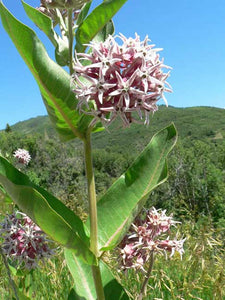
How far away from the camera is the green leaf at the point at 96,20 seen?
153 centimetres

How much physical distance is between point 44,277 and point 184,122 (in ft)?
297

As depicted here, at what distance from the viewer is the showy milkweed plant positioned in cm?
136

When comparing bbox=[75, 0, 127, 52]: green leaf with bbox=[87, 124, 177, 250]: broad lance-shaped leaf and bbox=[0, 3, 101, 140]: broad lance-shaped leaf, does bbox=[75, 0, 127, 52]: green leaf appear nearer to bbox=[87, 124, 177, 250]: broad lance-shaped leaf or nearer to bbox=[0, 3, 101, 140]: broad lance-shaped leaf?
bbox=[0, 3, 101, 140]: broad lance-shaped leaf

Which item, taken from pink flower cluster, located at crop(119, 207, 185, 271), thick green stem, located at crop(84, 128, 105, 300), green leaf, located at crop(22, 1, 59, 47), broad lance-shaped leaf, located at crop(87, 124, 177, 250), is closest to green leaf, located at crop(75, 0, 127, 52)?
green leaf, located at crop(22, 1, 59, 47)

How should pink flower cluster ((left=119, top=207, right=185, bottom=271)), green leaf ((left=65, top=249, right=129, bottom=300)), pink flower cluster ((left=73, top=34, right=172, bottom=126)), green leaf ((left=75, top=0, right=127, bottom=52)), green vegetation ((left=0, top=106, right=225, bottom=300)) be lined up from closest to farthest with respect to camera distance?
pink flower cluster ((left=73, top=34, right=172, bottom=126))
green leaf ((left=75, top=0, right=127, bottom=52))
pink flower cluster ((left=119, top=207, right=185, bottom=271))
green leaf ((left=65, top=249, right=129, bottom=300))
green vegetation ((left=0, top=106, right=225, bottom=300))

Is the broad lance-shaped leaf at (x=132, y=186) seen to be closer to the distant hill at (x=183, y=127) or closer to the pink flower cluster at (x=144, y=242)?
the pink flower cluster at (x=144, y=242)

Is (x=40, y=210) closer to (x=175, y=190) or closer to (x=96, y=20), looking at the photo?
(x=96, y=20)

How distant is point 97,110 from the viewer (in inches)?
53.9

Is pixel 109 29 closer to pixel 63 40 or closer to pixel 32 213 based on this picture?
pixel 63 40

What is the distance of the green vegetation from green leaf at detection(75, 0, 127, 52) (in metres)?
0.44

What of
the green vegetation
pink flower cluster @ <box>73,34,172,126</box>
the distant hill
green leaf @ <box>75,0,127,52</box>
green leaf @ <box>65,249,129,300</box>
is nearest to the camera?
pink flower cluster @ <box>73,34,172,126</box>

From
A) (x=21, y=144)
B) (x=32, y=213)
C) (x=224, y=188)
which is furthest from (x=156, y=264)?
(x=21, y=144)

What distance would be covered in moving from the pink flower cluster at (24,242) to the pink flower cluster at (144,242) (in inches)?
20.8

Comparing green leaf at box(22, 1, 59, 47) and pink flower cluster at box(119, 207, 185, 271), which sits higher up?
green leaf at box(22, 1, 59, 47)
